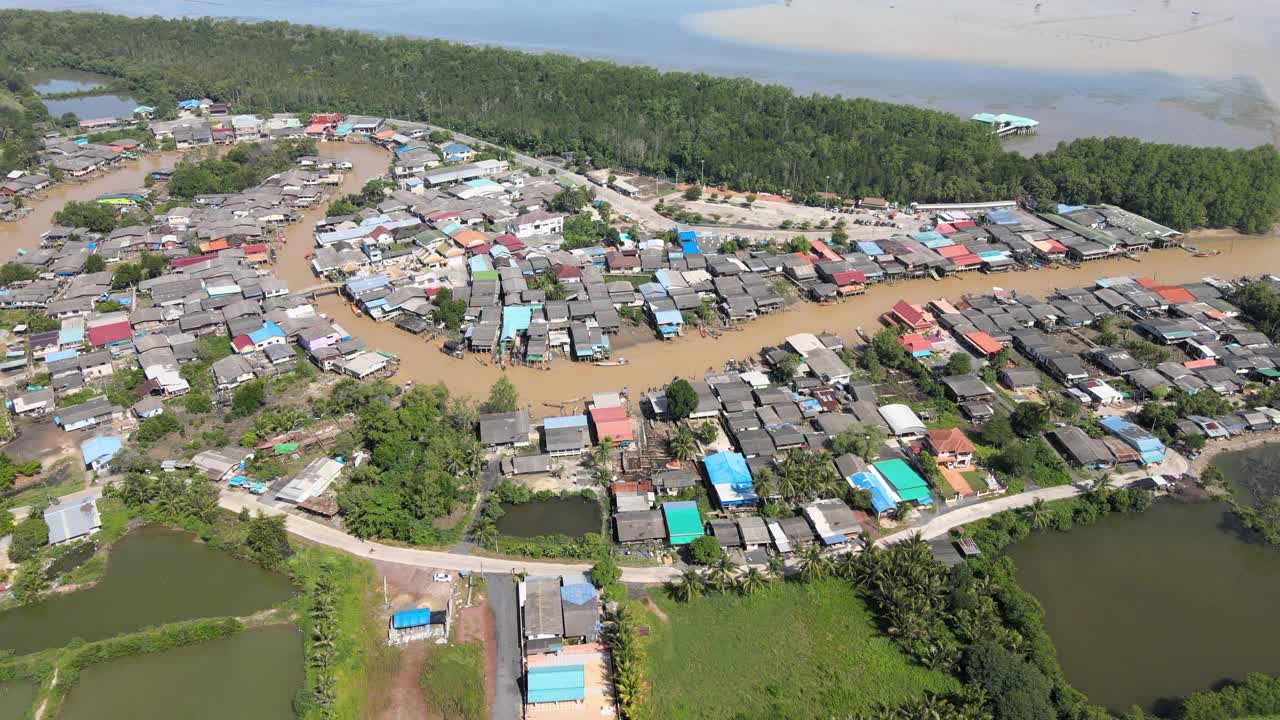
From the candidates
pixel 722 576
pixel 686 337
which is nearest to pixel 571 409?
pixel 686 337

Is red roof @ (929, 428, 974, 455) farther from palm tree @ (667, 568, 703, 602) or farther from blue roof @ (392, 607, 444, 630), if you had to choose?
blue roof @ (392, 607, 444, 630)

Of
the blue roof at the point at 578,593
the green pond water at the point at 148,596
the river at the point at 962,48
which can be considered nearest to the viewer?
the blue roof at the point at 578,593

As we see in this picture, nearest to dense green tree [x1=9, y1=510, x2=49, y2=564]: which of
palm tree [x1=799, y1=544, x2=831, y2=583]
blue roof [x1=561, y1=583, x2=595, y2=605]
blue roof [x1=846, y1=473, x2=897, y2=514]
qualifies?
blue roof [x1=561, y1=583, x2=595, y2=605]

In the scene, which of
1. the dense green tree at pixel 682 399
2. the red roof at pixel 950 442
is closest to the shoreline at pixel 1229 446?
the red roof at pixel 950 442

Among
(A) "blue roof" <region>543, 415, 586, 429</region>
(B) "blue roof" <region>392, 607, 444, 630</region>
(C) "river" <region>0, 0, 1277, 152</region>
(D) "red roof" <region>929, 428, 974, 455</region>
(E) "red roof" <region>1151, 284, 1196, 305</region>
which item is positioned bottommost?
(B) "blue roof" <region>392, 607, 444, 630</region>

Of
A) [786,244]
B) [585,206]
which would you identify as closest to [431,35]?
[585,206]

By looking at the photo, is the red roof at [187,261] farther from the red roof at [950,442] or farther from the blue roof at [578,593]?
the red roof at [950,442]

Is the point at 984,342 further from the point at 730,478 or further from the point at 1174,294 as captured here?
the point at 730,478

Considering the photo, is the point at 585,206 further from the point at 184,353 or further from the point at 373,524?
the point at 373,524
